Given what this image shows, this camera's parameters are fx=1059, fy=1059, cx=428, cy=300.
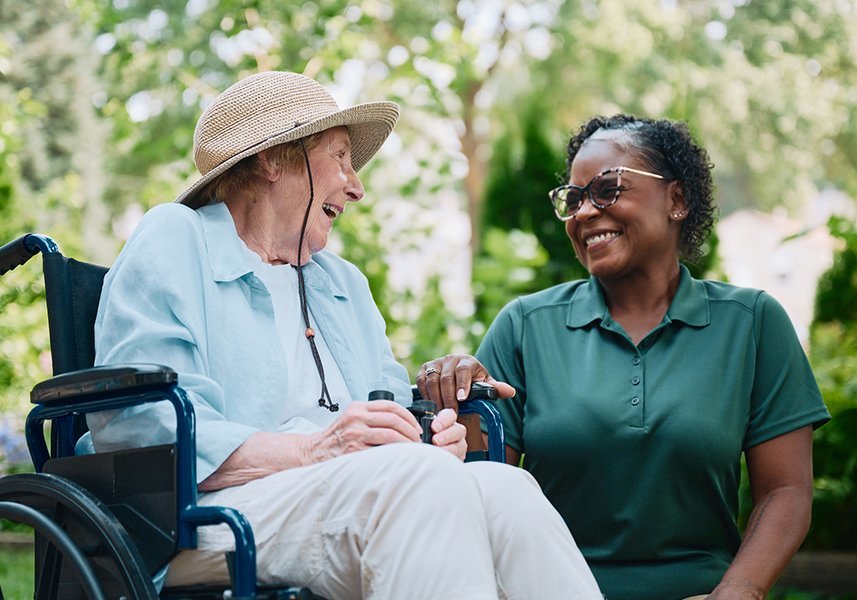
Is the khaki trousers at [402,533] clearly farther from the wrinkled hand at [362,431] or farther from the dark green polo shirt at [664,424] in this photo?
the dark green polo shirt at [664,424]

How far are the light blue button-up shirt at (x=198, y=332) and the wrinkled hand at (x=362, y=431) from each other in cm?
14

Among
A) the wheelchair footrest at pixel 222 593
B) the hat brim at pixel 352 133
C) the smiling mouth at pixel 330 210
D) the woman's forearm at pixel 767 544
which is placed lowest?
the woman's forearm at pixel 767 544

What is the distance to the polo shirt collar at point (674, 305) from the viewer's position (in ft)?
8.60

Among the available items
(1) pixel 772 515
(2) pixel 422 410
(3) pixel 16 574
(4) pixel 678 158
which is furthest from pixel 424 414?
(3) pixel 16 574

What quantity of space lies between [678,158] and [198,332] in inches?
53.7

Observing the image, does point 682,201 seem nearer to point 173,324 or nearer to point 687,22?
point 173,324

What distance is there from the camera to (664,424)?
8.14ft

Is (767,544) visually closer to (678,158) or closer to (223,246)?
(678,158)

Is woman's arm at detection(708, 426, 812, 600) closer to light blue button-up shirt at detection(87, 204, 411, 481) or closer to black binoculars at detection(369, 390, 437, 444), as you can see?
black binoculars at detection(369, 390, 437, 444)

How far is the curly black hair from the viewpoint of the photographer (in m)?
2.73

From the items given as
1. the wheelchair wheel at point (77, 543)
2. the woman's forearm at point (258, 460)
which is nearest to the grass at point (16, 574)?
the wheelchair wheel at point (77, 543)

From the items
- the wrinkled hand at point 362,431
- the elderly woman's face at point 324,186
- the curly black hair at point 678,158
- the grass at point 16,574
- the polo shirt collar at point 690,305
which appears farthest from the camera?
the grass at point 16,574

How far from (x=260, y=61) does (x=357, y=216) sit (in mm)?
885

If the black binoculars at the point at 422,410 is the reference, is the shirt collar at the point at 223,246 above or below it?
above
